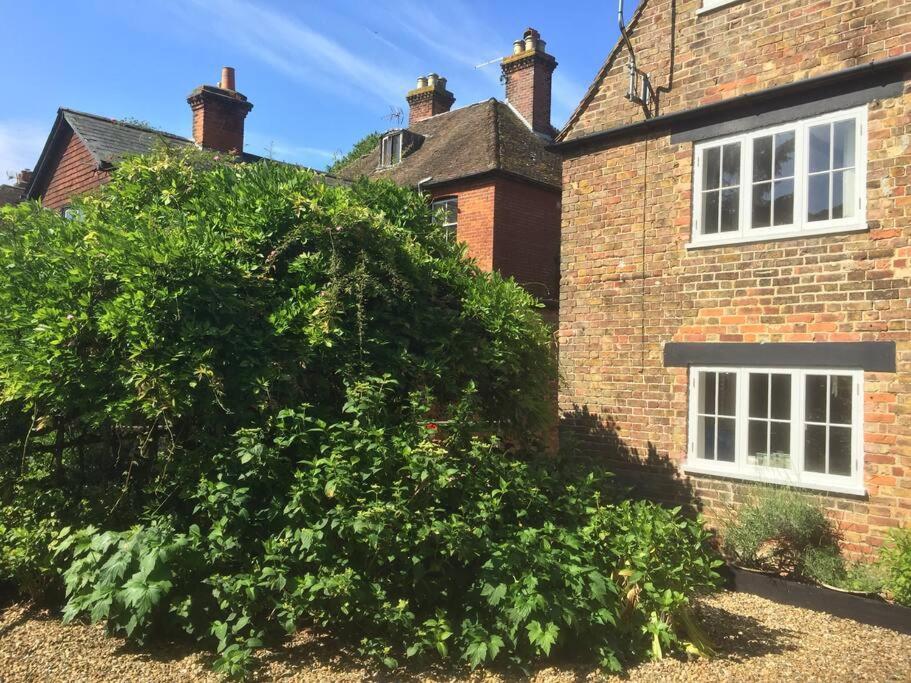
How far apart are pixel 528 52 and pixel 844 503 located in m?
14.9

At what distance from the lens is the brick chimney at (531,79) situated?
19.0 m

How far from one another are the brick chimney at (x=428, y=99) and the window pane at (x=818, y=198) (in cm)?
1588

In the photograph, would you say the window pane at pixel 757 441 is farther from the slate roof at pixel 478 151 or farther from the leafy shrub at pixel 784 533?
the slate roof at pixel 478 151

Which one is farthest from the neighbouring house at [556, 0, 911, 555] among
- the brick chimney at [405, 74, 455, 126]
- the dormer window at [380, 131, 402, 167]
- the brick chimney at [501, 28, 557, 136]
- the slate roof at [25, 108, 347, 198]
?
the brick chimney at [405, 74, 455, 126]

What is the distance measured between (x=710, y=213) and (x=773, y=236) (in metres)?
0.89

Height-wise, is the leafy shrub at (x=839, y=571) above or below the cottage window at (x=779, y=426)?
below

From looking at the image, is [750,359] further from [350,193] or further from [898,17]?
[350,193]

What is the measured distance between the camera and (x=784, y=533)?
7430mm

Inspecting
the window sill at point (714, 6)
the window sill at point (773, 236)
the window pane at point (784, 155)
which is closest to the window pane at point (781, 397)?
the window sill at point (773, 236)

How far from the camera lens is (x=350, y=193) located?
7.30 m

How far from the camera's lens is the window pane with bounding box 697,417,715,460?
337 inches

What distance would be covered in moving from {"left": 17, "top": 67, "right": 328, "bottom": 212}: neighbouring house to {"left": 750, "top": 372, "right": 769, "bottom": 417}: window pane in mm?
13333

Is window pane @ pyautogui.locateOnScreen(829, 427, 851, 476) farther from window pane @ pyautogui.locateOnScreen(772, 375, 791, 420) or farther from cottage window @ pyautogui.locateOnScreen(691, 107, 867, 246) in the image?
cottage window @ pyautogui.locateOnScreen(691, 107, 867, 246)

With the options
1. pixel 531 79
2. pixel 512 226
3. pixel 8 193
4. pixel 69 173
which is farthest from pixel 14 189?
pixel 512 226
